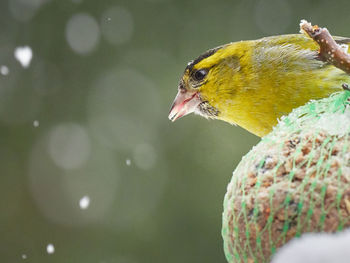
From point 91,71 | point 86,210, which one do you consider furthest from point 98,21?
point 86,210

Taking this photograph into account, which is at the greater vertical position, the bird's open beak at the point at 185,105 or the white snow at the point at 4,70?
the white snow at the point at 4,70

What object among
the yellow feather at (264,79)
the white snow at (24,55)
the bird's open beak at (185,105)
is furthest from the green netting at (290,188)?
the white snow at (24,55)

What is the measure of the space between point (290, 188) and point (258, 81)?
47.4 inches

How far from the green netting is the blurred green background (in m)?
3.06

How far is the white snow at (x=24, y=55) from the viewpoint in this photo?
21.5 ft

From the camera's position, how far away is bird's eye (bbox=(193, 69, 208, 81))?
10.8ft

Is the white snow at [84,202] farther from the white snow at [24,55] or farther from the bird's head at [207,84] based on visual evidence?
the bird's head at [207,84]

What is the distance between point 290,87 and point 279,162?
0.92m

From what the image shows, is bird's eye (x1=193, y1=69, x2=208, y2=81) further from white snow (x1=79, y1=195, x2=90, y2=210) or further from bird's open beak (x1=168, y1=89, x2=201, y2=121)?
white snow (x1=79, y1=195, x2=90, y2=210)

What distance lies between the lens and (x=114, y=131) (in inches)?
260

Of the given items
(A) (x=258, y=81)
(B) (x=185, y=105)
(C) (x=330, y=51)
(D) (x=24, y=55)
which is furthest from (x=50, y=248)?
(C) (x=330, y=51)

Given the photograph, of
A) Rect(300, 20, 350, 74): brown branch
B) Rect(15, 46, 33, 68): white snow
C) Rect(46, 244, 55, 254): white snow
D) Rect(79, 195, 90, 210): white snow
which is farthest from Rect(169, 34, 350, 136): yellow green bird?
Rect(15, 46, 33, 68): white snow

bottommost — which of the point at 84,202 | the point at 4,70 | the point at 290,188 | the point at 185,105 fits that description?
the point at 290,188

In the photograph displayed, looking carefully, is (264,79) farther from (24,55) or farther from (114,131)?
(24,55)
